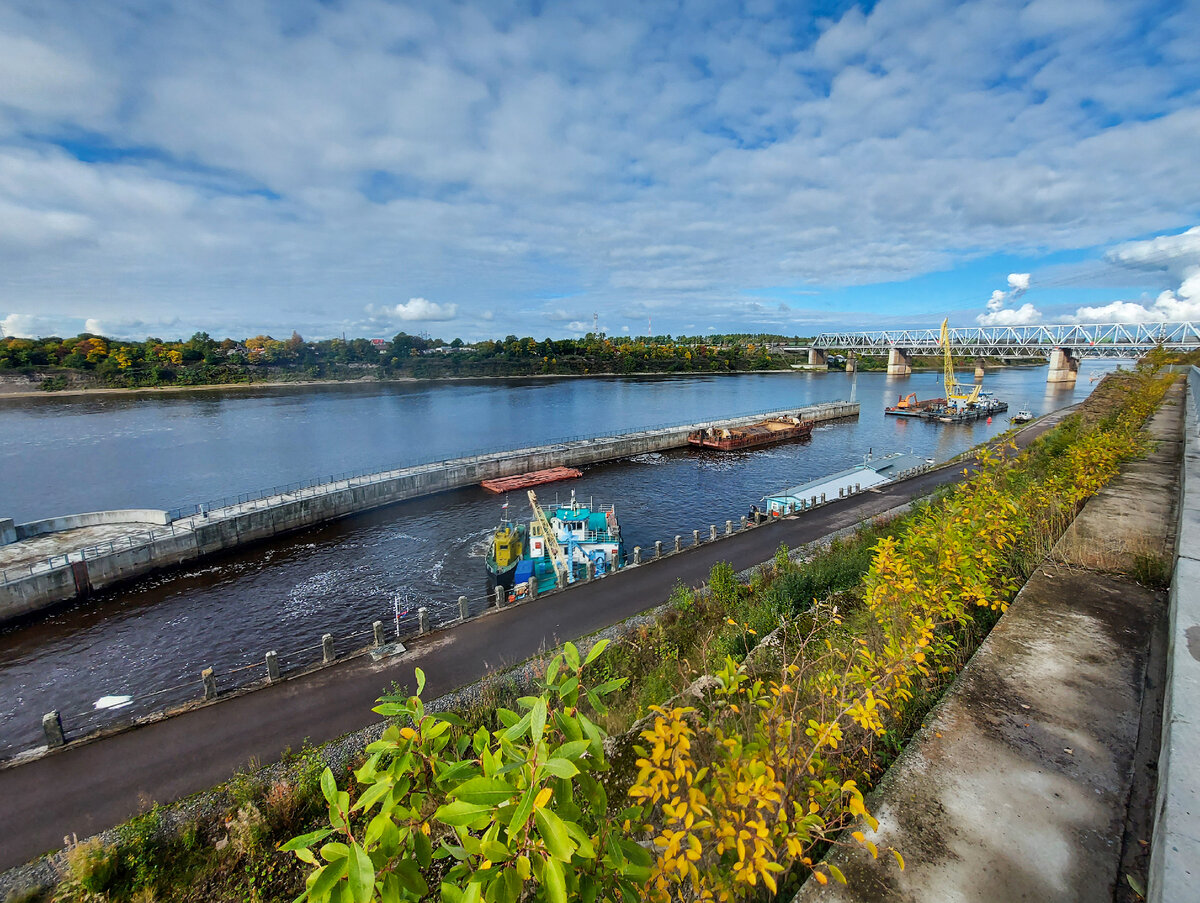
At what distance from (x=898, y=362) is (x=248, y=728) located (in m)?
157

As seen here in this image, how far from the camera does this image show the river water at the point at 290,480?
58.5 ft

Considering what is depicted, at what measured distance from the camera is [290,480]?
3984cm

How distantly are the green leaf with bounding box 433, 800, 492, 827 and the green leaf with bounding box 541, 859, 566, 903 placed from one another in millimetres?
255

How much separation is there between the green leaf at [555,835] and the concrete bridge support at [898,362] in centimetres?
15823

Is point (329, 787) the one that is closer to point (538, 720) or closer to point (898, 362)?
point (538, 720)

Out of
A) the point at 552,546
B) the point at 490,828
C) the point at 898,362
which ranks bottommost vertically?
the point at 552,546

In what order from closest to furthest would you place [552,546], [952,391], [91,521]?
[552,546] → [91,521] → [952,391]

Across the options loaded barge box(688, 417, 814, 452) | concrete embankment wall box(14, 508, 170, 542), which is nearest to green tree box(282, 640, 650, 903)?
concrete embankment wall box(14, 508, 170, 542)

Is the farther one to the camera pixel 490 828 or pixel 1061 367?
pixel 1061 367

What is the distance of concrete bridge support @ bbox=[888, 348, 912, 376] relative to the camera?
138 m

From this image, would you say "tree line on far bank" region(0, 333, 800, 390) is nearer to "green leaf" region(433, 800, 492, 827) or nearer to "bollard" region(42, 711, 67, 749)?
"bollard" region(42, 711, 67, 749)

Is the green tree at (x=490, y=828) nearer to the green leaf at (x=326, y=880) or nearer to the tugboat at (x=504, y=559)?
the green leaf at (x=326, y=880)

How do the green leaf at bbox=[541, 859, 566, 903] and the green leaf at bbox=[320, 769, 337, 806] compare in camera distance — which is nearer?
the green leaf at bbox=[541, 859, 566, 903]

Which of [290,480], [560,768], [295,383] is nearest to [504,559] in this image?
[560,768]
